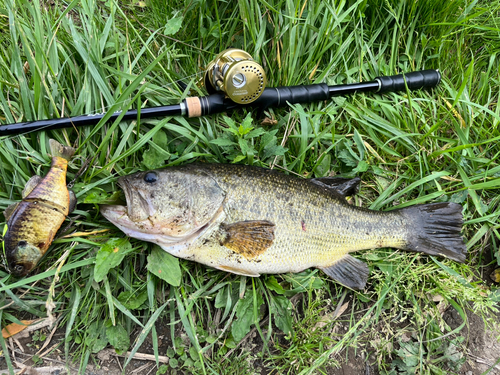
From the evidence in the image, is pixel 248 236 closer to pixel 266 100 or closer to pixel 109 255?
pixel 109 255

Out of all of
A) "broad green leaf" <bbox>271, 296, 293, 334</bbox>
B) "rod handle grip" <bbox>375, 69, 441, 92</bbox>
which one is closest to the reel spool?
"rod handle grip" <bbox>375, 69, 441, 92</bbox>

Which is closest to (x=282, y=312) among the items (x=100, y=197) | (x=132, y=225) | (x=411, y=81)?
(x=132, y=225)

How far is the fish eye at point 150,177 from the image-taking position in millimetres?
2543

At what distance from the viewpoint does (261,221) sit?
2.68 metres

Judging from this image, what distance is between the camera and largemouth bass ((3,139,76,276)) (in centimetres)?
242

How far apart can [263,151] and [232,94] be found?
0.62m

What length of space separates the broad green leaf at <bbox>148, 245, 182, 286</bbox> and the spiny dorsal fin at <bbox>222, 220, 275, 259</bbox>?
471 mm

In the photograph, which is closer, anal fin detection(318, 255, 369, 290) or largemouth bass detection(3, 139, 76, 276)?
largemouth bass detection(3, 139, 76, 276)

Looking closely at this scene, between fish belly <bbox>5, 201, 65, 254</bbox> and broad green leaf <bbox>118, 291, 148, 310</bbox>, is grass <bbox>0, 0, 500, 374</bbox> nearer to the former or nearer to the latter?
broad green leaf <bbox>118, 291, 148, 310</bbox>

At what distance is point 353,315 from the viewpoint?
3.16m

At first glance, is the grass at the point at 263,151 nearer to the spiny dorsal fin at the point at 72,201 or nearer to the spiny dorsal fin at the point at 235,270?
the spiny dorsal fin at the point at 72,201

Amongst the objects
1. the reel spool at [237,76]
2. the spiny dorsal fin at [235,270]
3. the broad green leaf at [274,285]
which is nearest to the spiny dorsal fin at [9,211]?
the spiny dorsal fin at [235,270]

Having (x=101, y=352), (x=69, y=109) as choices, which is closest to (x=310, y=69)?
(x=69, y=109)

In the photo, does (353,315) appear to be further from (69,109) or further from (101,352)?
(69,109)
